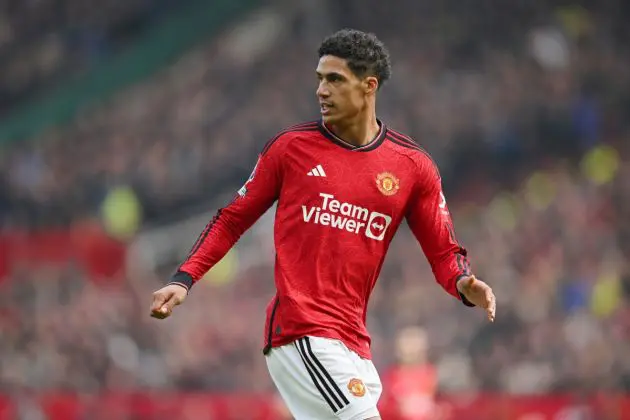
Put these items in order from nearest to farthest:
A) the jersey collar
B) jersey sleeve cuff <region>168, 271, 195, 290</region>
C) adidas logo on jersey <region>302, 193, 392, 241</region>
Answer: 1. jersey sleeve cuff <region>168, 271, 195, 290</region>
2. adidas logo on jersey <region>302, 193, 392, 241</region>
3. the jersey collar

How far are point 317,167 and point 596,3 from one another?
51.6 feet

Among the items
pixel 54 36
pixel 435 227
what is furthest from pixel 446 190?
pixel 435 227

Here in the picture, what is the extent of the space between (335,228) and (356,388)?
68 cm

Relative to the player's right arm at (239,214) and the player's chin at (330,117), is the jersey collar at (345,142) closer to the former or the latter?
the player's chin at (330,117)

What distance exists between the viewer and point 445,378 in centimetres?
1519

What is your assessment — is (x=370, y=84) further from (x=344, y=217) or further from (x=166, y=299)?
(x=166, y=299)

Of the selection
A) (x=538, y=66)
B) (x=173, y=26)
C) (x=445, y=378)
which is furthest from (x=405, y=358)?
(x=173, y=26)

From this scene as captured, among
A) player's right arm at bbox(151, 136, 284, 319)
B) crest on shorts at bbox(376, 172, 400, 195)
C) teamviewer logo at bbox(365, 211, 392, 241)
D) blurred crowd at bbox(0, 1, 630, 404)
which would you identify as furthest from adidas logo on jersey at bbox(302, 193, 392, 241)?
blurred crowd at bbox(0, 1, 630, 404)

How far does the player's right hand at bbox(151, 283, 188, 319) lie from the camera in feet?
19.8

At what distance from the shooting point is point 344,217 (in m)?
6.37

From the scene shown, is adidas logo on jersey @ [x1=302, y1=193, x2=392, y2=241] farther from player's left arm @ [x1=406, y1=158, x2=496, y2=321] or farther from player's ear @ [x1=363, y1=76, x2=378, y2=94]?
player's ear @ [x1=363, y1=76, x2=378, y2=94]

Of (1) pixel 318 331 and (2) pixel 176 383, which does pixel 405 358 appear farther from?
(1) pixel 318 331

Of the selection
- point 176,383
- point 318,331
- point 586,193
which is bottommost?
point 318,331

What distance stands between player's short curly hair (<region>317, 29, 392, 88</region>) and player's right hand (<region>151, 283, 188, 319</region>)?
1182 millimetres
